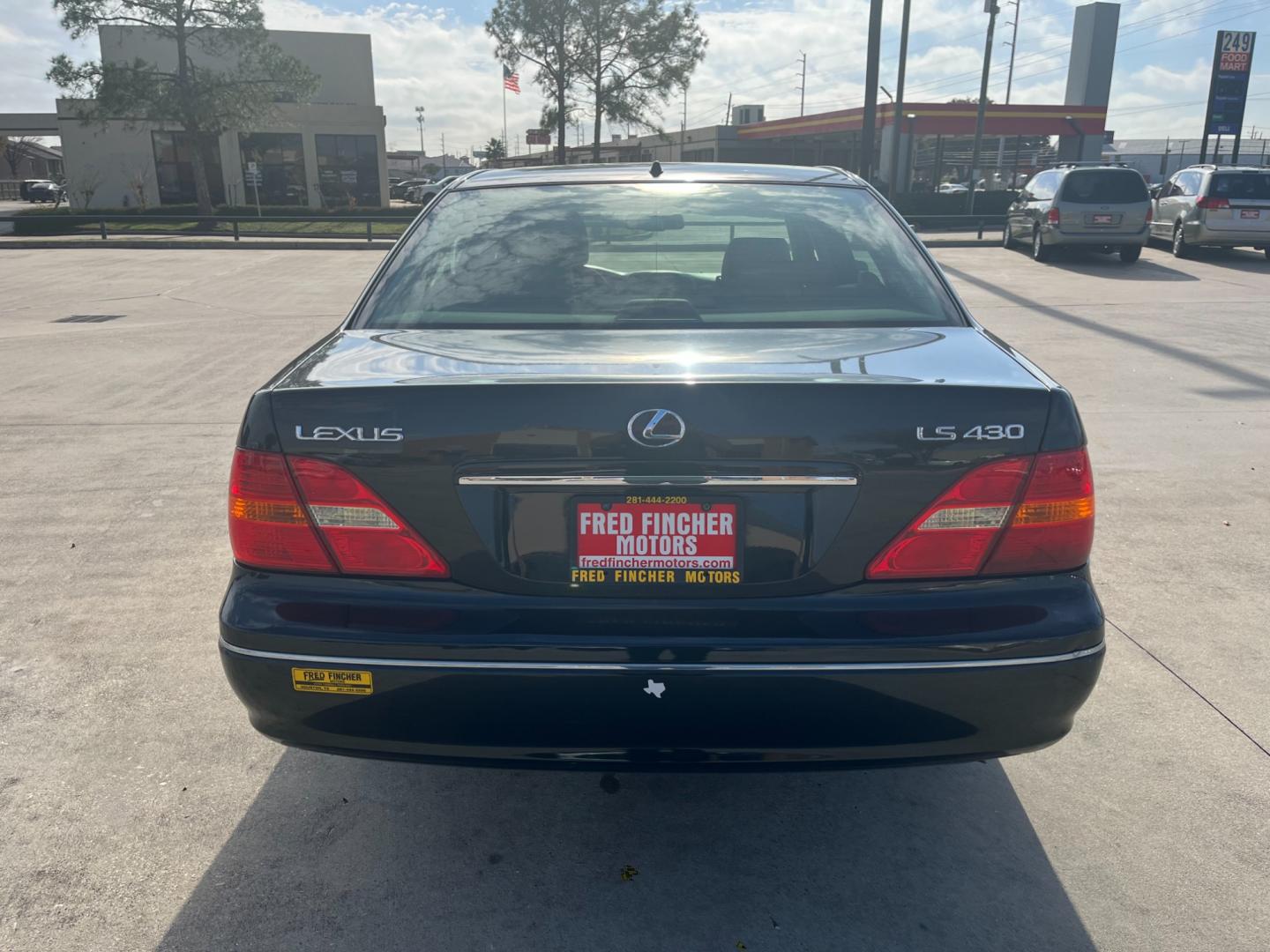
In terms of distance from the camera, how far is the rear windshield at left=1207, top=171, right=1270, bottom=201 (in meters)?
18.3

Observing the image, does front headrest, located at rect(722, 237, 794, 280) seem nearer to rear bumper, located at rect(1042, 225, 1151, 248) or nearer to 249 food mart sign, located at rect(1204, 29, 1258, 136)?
rear bumper, located at rect(1042, 225, 1151, 248)

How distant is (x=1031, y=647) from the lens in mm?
2238

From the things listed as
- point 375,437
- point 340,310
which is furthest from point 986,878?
point 340,310

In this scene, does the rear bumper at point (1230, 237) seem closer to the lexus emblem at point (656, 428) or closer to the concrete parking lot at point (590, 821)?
the concrete parking lot at point (590, 821)

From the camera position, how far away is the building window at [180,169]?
4272 cm

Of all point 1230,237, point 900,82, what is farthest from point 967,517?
point 900,82

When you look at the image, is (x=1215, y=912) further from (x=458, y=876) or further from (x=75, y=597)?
(x=75, y=597)

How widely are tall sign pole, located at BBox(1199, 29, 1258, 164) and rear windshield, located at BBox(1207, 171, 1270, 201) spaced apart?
16.0m

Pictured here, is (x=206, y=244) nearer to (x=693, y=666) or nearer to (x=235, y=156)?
(x=235, y=156)

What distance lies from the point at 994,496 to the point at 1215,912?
1195 mm

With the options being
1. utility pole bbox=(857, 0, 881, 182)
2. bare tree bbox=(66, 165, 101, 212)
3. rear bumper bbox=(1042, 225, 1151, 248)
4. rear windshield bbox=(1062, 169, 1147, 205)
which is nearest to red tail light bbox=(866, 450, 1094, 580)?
utility pole bbox=(857, 0, 881, 182)

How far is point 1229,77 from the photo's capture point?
32562mm

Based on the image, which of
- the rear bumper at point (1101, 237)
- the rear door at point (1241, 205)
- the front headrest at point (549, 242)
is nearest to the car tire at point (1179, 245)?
the rear door at point (1241, 205)

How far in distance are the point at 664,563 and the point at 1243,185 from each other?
66.2 feet
